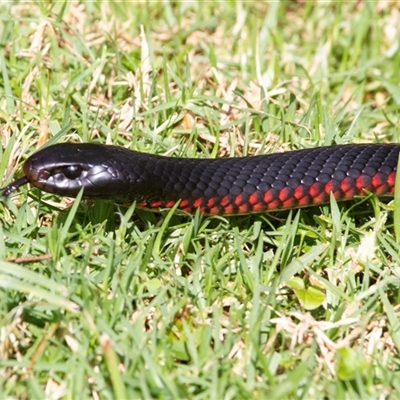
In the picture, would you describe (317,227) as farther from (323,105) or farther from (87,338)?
(87,338)

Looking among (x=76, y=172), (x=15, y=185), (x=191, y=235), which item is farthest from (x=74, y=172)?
(x=191, y=235)

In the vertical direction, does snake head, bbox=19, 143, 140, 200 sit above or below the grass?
above

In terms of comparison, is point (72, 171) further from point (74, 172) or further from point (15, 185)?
point (15, 185)

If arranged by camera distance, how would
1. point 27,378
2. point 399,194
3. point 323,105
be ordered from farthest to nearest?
1. point 323,105
2. point 399,194
3. point 27,378

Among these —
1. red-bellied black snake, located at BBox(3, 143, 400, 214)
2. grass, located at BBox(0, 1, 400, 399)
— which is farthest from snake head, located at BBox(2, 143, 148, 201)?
grass, located at BBox(0, 1, 400, 399)

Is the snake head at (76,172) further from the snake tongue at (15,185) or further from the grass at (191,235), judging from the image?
the grass at (191,235)

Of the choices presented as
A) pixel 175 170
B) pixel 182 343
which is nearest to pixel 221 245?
pixel 175 170

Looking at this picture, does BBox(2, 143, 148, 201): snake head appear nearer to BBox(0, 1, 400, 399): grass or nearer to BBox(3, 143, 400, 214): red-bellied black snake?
BBox(3, 143, 400, 214): red-bellied black snake
